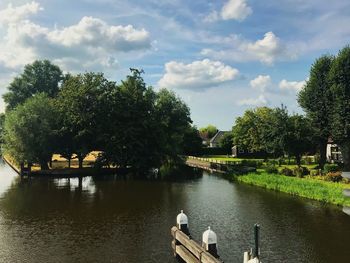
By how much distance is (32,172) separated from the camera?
63.6m

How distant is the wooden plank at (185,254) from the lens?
61.6 feet

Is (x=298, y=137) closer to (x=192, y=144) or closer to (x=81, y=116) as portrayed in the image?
(x=81, y=116)

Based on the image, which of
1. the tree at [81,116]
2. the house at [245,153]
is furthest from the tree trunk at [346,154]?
the house at [245,153]

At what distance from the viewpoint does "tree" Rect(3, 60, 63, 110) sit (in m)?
99.2

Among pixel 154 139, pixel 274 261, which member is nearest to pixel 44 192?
pixel 154 139

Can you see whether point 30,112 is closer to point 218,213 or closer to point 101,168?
point 101,168

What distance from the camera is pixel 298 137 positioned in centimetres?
5662

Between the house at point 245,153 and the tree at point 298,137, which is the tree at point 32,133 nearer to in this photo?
the tree at point 298,137

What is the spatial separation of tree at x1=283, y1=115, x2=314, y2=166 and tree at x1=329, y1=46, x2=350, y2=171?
3.57 meters

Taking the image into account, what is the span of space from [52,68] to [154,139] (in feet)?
148

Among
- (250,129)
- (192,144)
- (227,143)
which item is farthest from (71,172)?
(227,143)

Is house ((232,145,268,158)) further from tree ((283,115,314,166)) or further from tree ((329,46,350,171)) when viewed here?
tree ((329,46,350,171))

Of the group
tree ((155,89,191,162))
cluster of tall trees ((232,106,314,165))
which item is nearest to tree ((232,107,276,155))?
tree ((155,89,191,162))

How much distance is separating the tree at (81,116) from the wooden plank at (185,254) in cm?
4708
